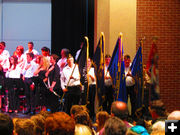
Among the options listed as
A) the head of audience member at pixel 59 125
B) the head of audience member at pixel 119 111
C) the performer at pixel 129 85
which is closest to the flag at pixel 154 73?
the head of audience member at pixel 59 125

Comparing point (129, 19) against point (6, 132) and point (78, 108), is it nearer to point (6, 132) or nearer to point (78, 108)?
point (78, 108)

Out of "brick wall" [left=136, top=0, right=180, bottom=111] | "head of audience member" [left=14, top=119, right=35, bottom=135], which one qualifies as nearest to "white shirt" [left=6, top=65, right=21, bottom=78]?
"brick wall" [left=136, top=0, right=180, bottom=111]

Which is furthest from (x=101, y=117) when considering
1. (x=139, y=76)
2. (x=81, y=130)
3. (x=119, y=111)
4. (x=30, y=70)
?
(x=30, y=70)

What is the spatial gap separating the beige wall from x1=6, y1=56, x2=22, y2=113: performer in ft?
9.17

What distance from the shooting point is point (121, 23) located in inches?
466

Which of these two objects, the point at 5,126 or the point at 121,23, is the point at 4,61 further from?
the point at 5,126

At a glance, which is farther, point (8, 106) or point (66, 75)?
point (8, 106)

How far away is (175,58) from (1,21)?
8703 mm

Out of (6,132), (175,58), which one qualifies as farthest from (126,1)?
(6,132)

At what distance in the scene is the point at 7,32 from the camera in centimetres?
1767

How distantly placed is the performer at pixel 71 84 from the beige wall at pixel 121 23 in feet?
7.00

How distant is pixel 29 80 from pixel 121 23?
325cm

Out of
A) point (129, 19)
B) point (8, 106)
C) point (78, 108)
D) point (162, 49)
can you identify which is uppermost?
point (129, 19)

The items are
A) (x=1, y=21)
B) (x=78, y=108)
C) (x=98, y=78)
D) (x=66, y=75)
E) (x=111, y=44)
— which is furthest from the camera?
(x=1, y=21)
